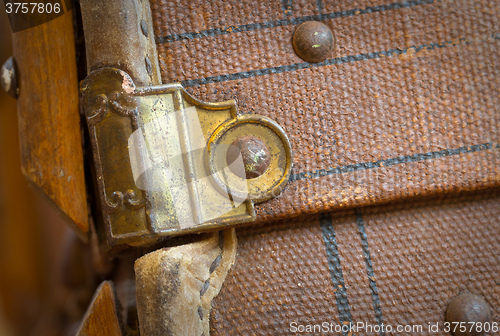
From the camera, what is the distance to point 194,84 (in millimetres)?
578

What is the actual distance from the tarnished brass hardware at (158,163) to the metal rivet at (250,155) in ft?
0.04

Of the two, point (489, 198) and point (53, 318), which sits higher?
point (489, 198)

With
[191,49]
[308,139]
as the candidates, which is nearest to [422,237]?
[308,139]

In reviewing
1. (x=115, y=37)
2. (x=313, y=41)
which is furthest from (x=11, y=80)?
(x=313, y=41)

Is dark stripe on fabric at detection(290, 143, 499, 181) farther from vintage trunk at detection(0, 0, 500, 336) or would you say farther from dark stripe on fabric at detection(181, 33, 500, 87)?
dark stripe on fabric at detection(181, 33, 500, 87)

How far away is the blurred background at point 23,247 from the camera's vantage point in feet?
2.82

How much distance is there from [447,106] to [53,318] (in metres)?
0.93

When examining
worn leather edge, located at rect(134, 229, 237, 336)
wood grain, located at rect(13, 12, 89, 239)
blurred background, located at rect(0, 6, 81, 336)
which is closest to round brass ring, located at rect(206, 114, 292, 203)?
worn leather edge, located at rect(134, 229, 237, 336)

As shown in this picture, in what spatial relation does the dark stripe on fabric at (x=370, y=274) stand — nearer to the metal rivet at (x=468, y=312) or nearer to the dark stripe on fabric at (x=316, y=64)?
the metal rivet at (x=468, y=312)

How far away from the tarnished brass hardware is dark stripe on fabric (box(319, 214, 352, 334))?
0.12m

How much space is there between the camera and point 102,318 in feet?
1.98

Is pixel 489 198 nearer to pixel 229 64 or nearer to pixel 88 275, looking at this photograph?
pixel 229 64

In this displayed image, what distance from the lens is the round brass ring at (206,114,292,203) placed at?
21.3 inches

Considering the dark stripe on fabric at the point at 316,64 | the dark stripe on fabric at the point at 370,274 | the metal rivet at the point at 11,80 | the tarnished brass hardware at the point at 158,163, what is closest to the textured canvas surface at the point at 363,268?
the dark stripe on fabric at the point at 370,274
